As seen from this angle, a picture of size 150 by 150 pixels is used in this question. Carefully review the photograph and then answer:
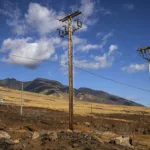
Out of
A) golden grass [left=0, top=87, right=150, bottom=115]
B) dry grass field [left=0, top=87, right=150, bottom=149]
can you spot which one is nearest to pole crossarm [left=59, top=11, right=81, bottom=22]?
dry grass field [left=0, top=87, right=150, bottom=149]

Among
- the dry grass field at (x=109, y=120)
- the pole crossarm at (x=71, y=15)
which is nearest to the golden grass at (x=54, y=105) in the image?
the dry grass field at (x=109, y=120)

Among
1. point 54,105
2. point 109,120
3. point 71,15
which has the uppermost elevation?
point 71,15

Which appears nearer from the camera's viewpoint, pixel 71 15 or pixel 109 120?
pixel 71 15

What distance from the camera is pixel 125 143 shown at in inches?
789

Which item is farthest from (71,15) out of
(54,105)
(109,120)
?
(54,105)

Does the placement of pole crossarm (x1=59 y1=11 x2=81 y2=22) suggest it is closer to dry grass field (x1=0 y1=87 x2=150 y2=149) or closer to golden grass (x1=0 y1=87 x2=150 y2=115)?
dry grass field (x1=0 y1=87 x2=150 y2=149)

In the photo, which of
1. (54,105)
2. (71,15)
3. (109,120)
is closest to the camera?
(71,15)

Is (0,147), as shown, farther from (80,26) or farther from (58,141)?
(80,26)

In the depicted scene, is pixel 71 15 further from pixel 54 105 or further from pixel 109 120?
pixel 54 105

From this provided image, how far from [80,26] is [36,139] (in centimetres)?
1385

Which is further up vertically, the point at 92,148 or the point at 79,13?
the point at 79,13

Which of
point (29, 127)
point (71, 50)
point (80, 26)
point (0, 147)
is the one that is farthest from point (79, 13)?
point (0, 147)

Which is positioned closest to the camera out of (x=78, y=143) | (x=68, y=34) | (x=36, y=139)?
(x=78, y=143)

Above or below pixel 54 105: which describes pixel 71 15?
above
